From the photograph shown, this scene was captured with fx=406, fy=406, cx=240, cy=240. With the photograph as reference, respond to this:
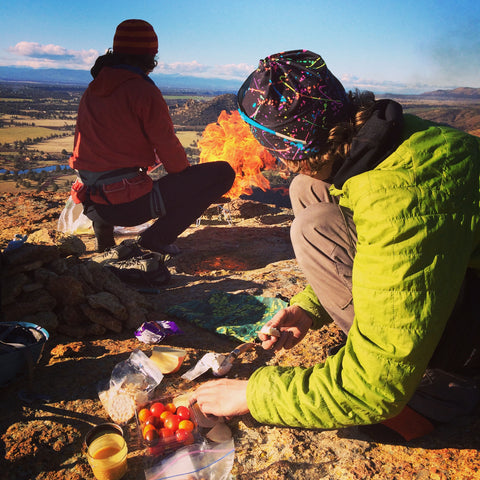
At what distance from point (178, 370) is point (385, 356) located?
158cm

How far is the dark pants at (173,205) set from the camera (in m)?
4.23

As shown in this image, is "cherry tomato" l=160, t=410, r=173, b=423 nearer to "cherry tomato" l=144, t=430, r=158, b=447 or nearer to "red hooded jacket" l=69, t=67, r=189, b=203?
"cherry tomato" l=144, t=430, r=158, b=447

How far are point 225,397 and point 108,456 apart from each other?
0.63 metres

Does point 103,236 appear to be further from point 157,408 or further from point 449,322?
point 449,322

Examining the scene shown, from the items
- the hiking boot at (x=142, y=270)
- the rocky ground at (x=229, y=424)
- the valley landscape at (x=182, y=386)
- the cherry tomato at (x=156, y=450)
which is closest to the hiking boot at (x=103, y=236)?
the valley landscape at (x=182, y=386)

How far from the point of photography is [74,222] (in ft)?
20.8

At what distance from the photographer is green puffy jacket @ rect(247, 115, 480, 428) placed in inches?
50.3

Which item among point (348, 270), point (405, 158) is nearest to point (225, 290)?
point (348, 270)

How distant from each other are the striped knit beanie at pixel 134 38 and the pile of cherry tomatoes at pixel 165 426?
329 centimetres

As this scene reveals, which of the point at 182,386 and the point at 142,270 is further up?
the point at 142,270

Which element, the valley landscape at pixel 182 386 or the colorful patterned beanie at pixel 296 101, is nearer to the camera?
the colorful patterned beanie at pixel 296 101

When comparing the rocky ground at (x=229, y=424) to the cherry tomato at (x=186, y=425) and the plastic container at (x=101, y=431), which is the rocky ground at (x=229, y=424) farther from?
the cherry tomato at (x=186, y=425)

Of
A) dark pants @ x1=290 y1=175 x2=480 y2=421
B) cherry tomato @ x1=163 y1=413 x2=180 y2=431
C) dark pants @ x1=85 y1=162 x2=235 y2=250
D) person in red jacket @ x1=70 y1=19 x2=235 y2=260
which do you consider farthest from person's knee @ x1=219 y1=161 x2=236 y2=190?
cherry tomato @ x1=163 y1=413 x2=180 y2=431

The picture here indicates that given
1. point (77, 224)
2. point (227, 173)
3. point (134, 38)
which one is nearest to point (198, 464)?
point (227, 173)
